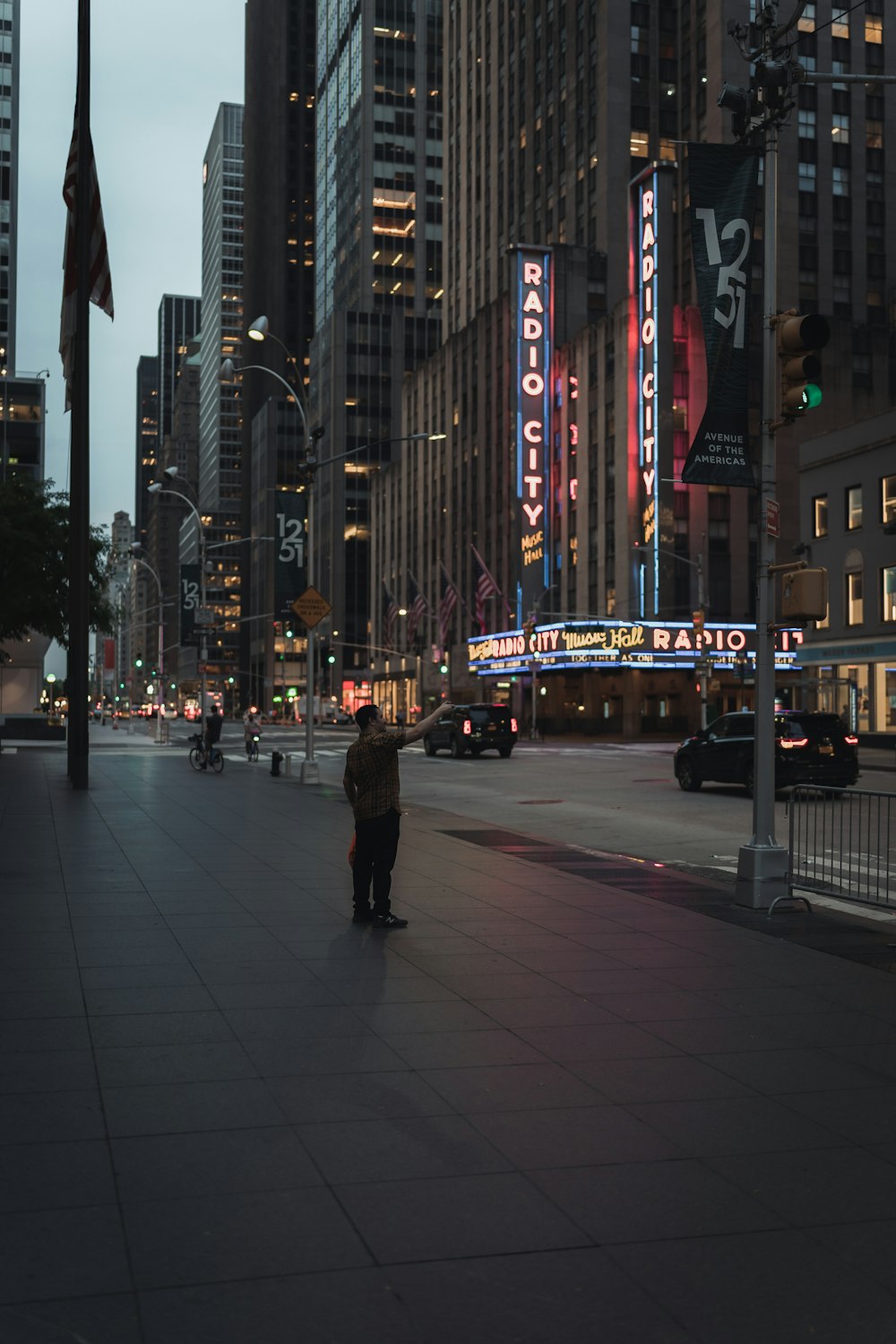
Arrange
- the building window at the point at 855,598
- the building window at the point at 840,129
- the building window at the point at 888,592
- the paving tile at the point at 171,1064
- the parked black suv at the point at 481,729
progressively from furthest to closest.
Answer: the building window at the point at 840,129 < the building window at the point at 855,598 < the building window at the point at 888,592 < the parked black suv at the point at 481,729 < the paving tile at the point at 171,1064

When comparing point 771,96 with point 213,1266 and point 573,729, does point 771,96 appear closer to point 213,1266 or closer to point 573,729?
point 213,1266

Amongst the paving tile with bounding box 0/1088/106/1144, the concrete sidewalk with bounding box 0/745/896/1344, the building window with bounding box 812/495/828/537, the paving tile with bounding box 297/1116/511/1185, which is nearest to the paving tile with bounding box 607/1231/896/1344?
the concrete sidewalk with bounding box 0/745/896/1344

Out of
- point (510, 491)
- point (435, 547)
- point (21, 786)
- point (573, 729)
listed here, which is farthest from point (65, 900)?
→ point (435, 547)

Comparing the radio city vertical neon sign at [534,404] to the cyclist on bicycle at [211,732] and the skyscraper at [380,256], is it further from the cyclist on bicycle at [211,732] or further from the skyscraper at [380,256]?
the skyscraper at [380,256]

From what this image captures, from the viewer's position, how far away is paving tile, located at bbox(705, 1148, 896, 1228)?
4.74 meters

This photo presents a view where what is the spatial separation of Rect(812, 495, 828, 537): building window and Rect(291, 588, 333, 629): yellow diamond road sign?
32085mm

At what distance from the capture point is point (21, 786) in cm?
2772

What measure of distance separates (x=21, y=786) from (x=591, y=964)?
69.5 ft

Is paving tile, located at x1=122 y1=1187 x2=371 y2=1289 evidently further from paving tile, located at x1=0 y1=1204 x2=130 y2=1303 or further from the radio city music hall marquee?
the radio city music hall marquee

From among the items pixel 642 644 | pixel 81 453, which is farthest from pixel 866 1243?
pixel 642 644

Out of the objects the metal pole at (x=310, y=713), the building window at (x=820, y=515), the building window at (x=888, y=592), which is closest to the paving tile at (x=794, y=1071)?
the metal pole at (x=310, y=713)

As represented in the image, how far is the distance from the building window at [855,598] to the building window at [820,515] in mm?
2611

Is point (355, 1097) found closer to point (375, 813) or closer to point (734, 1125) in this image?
point (734, 1125)

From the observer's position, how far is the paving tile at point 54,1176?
15.4 ft
